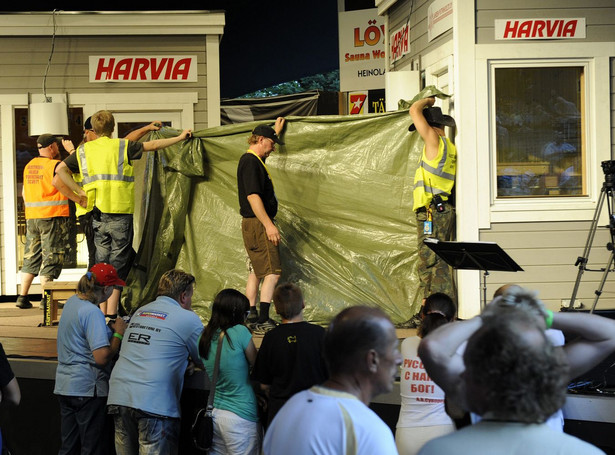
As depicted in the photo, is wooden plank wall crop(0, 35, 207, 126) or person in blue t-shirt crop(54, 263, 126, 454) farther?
wooden plank wall crop(0, 35, 207, 126)

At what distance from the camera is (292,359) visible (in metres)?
4.86

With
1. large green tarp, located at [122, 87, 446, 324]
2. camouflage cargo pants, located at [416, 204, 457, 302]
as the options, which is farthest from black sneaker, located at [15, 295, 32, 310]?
camouflage cargo pants, located at [416, 204, 457, 302]

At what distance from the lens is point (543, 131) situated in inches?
338

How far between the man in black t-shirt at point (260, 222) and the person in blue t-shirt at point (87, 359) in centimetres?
182

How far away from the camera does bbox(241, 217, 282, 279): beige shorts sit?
25.6ft

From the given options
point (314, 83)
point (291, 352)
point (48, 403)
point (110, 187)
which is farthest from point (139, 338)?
point (314, 83)

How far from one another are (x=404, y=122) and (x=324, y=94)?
983 centimetres

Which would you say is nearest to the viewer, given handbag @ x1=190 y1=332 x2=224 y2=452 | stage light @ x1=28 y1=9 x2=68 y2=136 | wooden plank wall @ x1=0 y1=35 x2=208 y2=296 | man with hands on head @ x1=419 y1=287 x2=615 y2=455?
man with hands on head @ x1=419 y1=287 x2=615 y2=455

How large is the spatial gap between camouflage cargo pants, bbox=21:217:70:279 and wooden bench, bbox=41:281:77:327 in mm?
1548

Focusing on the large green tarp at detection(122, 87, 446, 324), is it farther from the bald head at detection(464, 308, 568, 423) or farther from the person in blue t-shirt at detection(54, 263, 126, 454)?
the bald head at detection(464, 308, 568, 423)

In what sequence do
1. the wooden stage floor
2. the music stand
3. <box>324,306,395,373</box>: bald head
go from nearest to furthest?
1. <box>324,306,395,373</box>: bald head
2. the music stand
3. the wooden stage floor

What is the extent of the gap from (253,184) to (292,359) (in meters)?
3.09

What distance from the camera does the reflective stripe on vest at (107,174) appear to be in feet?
26.5

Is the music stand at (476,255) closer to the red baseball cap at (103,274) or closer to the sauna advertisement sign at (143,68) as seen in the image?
the red baseball cap at (103,274)
